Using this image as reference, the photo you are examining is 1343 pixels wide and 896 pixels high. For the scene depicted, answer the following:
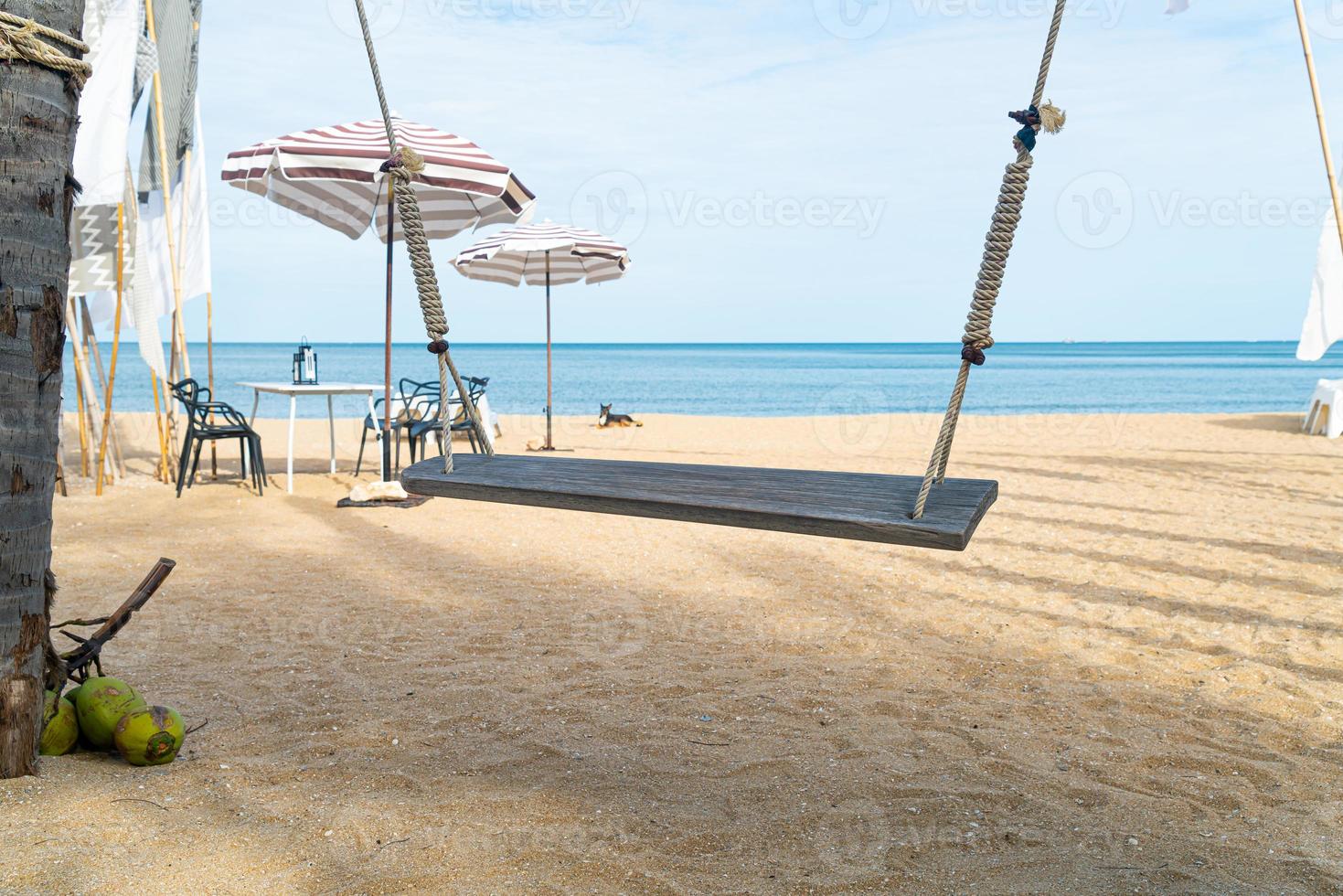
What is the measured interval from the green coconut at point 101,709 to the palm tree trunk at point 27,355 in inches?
6.1

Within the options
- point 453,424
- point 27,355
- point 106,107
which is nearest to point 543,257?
point 453,424

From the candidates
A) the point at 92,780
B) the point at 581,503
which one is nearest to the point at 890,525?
the point at 581,503

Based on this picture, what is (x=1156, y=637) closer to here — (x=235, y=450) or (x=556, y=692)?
(x=556, y=692)

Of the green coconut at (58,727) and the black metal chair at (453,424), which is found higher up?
the black metal chair at (453,424)

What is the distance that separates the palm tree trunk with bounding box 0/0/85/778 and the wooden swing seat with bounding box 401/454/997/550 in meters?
0.79

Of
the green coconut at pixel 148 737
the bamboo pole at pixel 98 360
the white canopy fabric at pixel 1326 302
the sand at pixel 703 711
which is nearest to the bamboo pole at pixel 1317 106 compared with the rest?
the sand at pixel 703 711

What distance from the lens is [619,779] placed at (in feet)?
7.81

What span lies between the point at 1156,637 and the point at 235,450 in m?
8.52

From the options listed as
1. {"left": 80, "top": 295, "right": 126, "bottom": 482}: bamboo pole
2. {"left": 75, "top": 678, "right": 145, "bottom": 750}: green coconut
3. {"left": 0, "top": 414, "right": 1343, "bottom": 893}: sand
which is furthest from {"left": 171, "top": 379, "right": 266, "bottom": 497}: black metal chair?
{"left": 75, "top": 678, "right": 145, "bottom": 750}: green coconut

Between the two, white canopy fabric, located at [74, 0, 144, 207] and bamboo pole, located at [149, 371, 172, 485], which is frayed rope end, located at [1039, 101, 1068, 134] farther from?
bamboo pole, located at [149, 371, 172, 485]

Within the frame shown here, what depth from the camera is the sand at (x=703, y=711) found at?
1979 millimetres

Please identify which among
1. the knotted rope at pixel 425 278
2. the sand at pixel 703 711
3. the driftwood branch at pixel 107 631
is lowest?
the sand at pixel 703 711

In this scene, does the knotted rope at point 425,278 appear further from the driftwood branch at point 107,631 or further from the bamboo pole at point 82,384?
the bamboo pole at point 82,384

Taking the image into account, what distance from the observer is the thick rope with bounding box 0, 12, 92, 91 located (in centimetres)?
201
